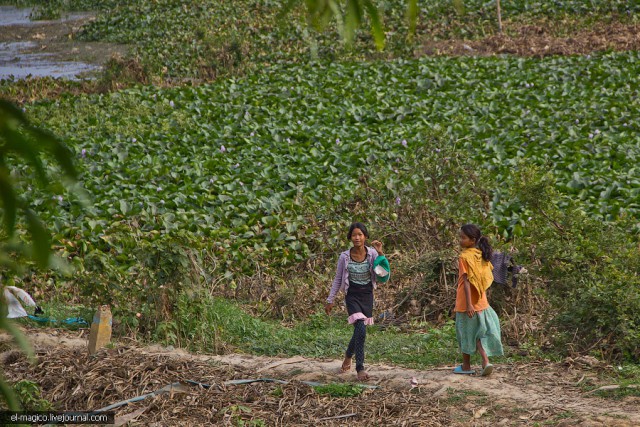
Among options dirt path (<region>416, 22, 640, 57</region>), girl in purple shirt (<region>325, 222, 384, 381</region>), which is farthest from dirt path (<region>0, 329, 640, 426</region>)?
dirt path (<region>416, 22, 640, 57</region>)

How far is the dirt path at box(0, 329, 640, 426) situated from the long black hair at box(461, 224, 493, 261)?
33.6 inches

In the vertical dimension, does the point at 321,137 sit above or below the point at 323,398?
above

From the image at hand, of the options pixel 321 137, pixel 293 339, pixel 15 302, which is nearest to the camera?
pixel 15 302

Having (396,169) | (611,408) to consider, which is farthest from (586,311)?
(396,169)

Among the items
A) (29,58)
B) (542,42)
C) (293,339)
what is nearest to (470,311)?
(293,339)

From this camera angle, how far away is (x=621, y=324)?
20.3 ft

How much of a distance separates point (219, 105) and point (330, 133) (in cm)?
274

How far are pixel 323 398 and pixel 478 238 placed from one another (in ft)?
5.35

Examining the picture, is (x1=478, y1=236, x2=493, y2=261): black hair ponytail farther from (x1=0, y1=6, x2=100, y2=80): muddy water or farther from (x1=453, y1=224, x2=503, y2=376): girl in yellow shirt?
(x1=0, y1=6, x2=100, y2=80): muddy water

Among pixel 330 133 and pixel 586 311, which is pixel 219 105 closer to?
pixel 330 133

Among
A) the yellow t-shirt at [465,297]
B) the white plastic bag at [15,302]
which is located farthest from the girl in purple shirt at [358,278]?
the white plastic bag at [15,302]

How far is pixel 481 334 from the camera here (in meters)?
6.06

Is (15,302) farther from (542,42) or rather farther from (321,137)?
(542,42)

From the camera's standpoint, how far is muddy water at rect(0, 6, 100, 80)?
19.9 m
